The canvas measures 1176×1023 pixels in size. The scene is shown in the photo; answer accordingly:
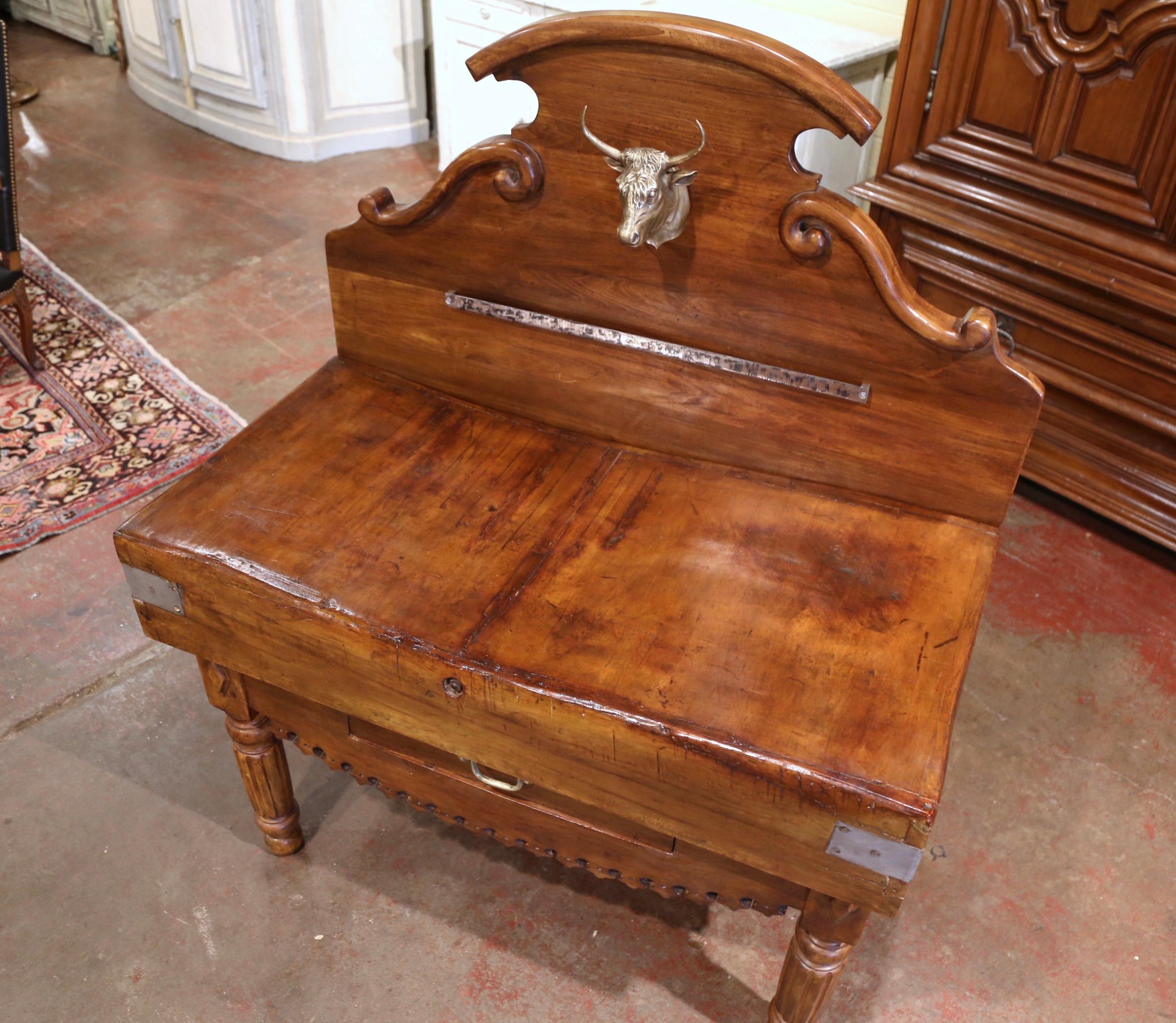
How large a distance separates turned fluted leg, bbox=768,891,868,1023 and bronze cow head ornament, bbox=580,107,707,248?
958mm

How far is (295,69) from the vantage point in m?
4.62

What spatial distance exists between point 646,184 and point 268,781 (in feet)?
3.98

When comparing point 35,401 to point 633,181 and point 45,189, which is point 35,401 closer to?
point 45,189

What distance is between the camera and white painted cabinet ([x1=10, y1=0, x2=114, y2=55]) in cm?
569

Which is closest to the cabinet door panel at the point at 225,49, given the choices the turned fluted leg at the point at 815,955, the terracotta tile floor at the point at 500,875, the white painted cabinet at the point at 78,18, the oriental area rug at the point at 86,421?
the white painted cabinet at the point at 78,18

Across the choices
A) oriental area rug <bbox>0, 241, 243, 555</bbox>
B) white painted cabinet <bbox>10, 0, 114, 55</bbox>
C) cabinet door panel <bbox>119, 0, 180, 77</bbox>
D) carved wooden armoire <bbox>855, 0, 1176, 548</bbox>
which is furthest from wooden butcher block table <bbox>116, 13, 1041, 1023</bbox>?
white painted cabinet <bbox>10, 0, 114, 55</bbox>

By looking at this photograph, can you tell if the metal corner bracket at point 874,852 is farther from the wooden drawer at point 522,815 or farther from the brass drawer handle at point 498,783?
the brass drawer handle at point 498,783

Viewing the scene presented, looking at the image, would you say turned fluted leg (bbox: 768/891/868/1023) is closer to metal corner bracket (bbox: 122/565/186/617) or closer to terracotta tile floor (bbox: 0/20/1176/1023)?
terracotta tile floor (bbox: 0/20/1176/1023)

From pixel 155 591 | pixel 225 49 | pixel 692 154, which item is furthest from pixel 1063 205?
pixel 225 49

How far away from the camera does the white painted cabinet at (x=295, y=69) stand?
4.55m

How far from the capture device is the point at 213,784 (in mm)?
2139

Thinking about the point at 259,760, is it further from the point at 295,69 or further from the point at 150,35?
the point at 150,35

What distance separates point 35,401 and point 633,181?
8.01 ft

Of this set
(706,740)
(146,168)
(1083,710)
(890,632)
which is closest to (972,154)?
(1083,710)
